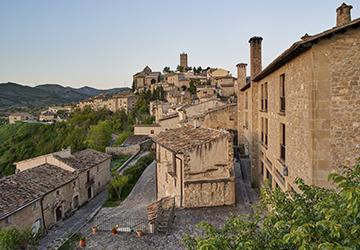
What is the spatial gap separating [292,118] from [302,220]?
7.54m

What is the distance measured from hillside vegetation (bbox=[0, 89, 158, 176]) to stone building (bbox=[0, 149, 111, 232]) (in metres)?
24.9

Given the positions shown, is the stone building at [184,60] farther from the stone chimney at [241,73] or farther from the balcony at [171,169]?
the balcony at [171,169]

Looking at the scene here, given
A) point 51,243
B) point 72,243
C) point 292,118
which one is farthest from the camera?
point 51,243

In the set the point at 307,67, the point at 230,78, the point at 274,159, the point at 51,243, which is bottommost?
the point at 51,243

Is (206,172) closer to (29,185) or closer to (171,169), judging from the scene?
(171,169)

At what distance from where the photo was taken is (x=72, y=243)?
52.4 ft

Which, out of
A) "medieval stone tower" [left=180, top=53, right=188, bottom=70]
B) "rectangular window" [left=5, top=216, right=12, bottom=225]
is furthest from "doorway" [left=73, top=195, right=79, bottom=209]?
"medieval stone tower" [left=180, top=53, right=188, bottom=70]

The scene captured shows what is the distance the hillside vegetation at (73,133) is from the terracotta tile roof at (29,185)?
29.4 m

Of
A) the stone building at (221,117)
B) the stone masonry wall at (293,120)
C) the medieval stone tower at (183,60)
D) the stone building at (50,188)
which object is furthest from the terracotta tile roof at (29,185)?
the medieval stone tower at (183,60)

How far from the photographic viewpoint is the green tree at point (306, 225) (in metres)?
3.50

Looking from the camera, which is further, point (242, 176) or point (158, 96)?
point (158, 96)

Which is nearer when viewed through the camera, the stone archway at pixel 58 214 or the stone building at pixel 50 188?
the stone building at pixel 50 188

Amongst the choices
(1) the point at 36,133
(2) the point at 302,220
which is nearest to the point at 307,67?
(2) the point at 302,220

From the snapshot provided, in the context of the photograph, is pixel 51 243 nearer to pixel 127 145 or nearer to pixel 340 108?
pixel 340 108
